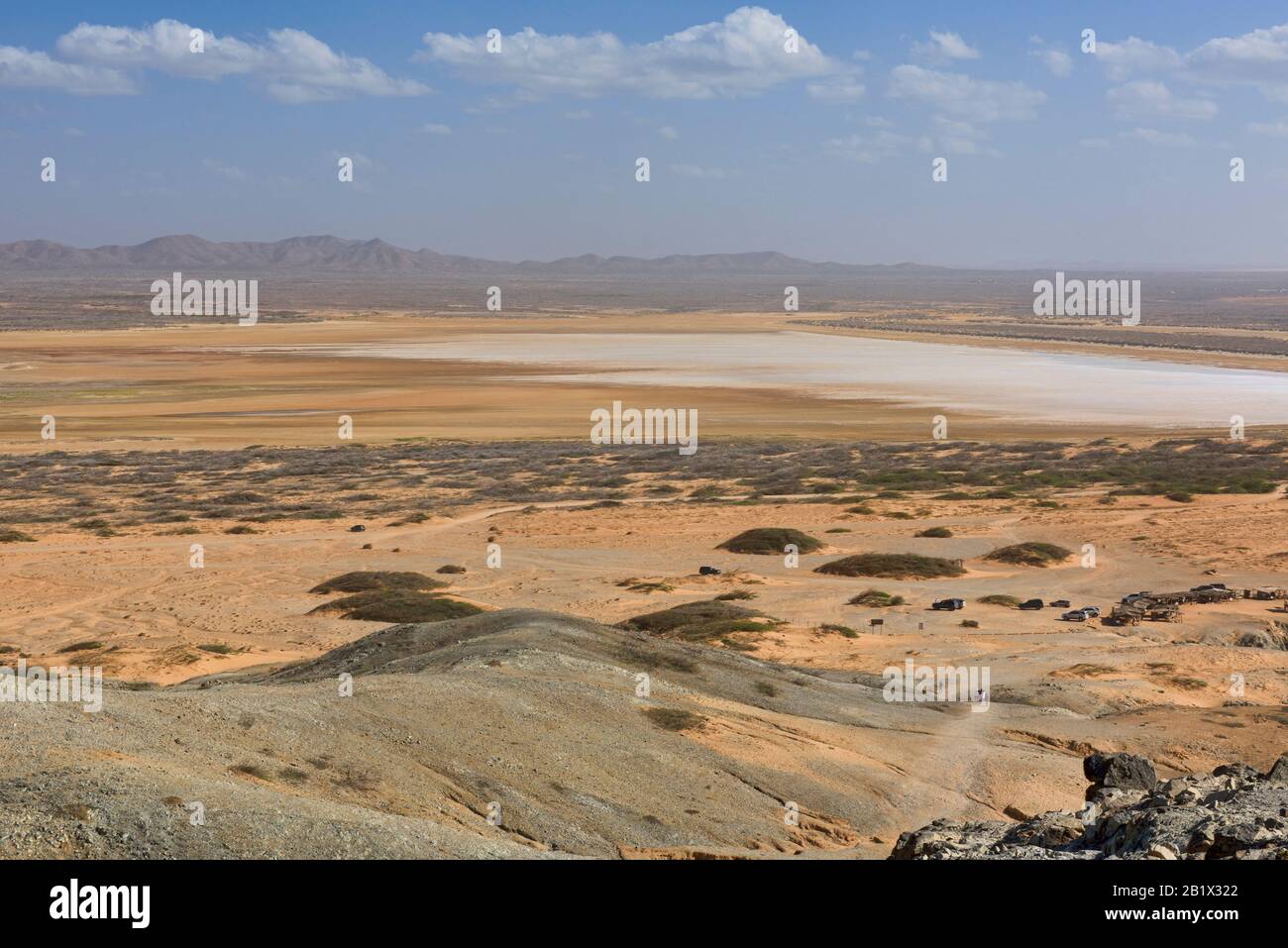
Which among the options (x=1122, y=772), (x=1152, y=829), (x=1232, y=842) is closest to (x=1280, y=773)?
(x=1122, y=772)

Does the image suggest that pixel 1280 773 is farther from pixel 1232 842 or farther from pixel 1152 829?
pixel 1232 842

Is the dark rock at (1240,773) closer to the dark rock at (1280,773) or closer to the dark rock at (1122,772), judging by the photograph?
the dark rock at (1280,773)

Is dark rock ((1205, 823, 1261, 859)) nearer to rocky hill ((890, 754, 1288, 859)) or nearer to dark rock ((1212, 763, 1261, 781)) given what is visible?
rocky hill ((890, 754, 1288, 859))

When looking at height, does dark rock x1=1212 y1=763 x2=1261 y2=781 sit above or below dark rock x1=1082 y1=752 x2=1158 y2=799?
above

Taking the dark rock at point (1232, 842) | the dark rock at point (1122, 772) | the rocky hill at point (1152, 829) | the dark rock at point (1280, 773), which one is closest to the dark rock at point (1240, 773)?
the rocky hill at point (1152, 829)

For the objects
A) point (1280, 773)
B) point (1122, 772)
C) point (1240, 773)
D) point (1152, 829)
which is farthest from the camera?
point (1122, 772)

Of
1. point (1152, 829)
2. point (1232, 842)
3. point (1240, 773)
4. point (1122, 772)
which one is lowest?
point (1122, 772)

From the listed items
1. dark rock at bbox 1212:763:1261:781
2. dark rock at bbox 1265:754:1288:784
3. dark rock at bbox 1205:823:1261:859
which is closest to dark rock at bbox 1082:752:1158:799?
dark rock at bbox 1212:763:1261:781

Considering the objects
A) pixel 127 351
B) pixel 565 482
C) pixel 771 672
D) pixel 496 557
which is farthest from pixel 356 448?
pixel 127 351

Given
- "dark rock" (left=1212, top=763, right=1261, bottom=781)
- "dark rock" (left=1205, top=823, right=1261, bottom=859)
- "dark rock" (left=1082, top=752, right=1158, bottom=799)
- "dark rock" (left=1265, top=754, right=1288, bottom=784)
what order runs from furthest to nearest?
"dark rock" (left=1082, top=752, right=1158, bottom=799), "dark rock" (left=1212, top=763, right=1261, bottom=781), "dark rock" (left=1265, top=754, right=1288, bottom=784), "dark rock" (left=1205, top=823, right=1261, bottom=859)
